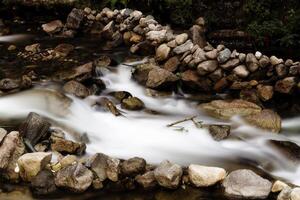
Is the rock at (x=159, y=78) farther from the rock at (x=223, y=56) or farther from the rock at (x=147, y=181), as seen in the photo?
the rock at (x=147, y=181)

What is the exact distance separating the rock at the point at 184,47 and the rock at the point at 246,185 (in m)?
3.31

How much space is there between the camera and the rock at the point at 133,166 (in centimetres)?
552

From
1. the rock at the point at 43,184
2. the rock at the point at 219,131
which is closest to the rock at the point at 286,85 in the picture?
the rock at the point at 219,131

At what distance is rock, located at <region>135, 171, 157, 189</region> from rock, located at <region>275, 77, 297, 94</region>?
3127 millimetres

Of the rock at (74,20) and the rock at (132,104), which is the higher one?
the rock at (74,20)

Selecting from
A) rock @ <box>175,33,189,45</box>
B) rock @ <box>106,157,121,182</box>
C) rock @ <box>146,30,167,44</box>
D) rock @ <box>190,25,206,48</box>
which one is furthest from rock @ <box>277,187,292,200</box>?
rock @ <box>146,30,167,44</box>

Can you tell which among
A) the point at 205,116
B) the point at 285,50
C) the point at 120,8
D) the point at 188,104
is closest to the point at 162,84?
the point at 188,104

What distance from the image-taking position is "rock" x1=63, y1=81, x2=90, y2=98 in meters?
7.62

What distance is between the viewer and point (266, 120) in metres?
6.82

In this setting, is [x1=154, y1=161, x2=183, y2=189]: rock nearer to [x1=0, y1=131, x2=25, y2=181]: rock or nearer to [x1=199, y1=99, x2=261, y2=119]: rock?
[x1=0, y1=131, x2=25, y2=181]: rock

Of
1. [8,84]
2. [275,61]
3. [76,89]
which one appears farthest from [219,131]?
[8,84]

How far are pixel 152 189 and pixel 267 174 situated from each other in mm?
1525

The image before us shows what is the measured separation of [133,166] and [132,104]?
2.00 metres

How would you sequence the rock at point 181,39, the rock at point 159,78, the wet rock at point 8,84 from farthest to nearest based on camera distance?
1. the rock at point 181,39
2. the wet rock at point 8,84
3. the rock at point 159,78
